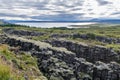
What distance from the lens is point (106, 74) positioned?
75375mm

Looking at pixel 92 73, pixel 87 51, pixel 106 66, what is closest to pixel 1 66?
pixel 92 73

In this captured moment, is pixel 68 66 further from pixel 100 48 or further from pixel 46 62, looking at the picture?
pixel 100 48

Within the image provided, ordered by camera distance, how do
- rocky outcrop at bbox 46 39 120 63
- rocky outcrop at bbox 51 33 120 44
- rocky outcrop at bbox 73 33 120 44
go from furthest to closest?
rocky outcrop at bbox 73 33 120 44 < rocky outcrop at bbox 51 33 120 44 < rocky outcrop at bbox 46 39 120 63

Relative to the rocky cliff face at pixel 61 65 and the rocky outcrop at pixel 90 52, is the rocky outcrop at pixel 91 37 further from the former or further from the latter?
the rocky cliff face at pixel 61 65

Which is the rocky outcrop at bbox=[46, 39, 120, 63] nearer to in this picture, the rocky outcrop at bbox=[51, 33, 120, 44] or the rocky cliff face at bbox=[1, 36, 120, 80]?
the rocky cliff face at bbox=[1, 36, 120, 80]

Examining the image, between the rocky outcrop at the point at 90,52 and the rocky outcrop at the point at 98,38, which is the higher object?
the rocky outcrop at the point at 90,52

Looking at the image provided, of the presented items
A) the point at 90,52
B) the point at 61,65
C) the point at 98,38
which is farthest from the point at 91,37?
the point at 61,65

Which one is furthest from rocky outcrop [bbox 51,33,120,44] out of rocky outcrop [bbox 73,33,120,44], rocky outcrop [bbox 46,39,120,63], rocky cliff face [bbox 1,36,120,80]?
rocky cliff face [bbox 1,36,120,80]

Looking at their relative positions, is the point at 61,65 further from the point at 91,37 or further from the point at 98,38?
the point at 98,38

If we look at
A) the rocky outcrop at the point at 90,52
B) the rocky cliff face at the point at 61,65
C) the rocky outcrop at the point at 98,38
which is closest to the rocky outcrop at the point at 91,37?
the rocky outcrop at the point at 98,38

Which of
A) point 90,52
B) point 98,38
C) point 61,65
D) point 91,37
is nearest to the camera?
point 61,65

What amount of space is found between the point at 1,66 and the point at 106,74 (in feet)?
186

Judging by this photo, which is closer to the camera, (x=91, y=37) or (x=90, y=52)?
(x=90, y=52)

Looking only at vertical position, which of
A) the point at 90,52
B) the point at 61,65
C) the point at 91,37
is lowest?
the point at 91,37
